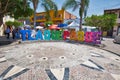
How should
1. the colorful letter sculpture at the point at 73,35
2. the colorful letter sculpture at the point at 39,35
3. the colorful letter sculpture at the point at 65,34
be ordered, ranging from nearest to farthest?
the colorful letter sculpture at the point at 39,35 → the colorful letter sculpture at the point at 73,35 → the colorful letter sculpture at the point at 65,34

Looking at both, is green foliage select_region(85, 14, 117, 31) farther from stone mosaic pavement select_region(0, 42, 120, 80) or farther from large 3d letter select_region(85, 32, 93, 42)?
stone mosaic pavement select_region(0, 42, 120, 80)

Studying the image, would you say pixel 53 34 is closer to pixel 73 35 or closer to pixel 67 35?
pixel 67 35

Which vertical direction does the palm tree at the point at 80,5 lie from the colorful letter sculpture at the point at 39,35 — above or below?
above

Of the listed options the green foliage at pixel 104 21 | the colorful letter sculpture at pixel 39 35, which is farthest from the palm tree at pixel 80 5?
the green foliage at pixel 104 21

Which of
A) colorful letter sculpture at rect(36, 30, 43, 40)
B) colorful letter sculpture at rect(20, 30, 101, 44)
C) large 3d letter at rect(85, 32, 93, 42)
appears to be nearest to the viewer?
colorful letter sculpture at rect(20, 30, 101, 44)

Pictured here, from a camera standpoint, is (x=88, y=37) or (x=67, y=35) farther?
(x=67, y=35)

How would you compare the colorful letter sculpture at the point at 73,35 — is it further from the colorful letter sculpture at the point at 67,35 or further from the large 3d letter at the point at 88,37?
the large 3d letter at the point at 88,37

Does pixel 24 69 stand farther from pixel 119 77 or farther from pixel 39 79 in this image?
pixel 119 77

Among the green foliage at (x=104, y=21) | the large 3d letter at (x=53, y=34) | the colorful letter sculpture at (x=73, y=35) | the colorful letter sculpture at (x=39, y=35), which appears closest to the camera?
the colorful letter sculpture at (x=39, y=35)

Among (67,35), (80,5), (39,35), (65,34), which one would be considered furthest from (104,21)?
(39,35)

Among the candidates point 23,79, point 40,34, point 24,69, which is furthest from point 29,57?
point 40,34

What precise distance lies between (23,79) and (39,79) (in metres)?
0.65

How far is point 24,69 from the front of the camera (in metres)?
6.34

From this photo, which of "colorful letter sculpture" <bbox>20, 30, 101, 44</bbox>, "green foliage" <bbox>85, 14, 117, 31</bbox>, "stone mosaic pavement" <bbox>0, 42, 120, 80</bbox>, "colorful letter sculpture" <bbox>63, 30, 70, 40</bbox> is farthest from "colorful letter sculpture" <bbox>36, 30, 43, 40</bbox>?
"green foliage" <bbox>85, 14, 117, 31</bbox>
